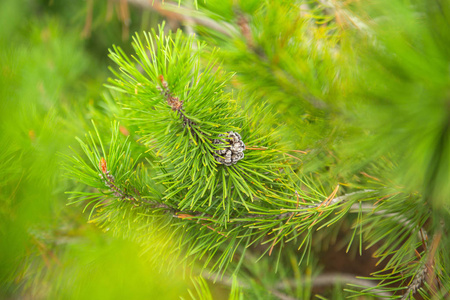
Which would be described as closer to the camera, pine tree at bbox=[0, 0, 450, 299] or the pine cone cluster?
pine tree at bbox=[0, 0, 450, 299]

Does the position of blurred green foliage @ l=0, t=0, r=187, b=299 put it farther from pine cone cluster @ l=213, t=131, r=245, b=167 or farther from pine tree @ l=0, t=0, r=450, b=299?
pine cone cluster @ l=213, t=131, r=245, b=167

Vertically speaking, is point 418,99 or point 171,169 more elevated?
point 418,99

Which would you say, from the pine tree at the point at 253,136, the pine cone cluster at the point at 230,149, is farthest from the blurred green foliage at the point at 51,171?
the pine cone cluster at the point at 230,149

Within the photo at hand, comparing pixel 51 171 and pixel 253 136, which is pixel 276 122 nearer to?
pixel 253 136

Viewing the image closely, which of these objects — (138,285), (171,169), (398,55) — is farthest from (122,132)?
(398,55)

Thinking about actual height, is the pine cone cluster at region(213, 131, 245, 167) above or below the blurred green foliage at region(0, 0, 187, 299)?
above

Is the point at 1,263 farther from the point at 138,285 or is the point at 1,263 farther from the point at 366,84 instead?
the point at 366,84

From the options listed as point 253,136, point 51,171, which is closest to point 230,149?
point 253,136

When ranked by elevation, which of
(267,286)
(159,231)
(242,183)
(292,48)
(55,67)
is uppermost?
(292,48)

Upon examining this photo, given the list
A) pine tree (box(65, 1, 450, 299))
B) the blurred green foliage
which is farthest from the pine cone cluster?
the blurred green foliage
